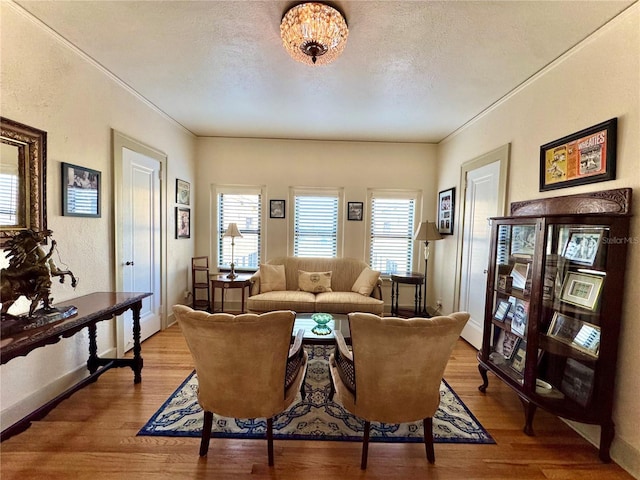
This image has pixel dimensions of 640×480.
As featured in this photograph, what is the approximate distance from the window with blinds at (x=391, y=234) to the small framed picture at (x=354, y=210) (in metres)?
0.21

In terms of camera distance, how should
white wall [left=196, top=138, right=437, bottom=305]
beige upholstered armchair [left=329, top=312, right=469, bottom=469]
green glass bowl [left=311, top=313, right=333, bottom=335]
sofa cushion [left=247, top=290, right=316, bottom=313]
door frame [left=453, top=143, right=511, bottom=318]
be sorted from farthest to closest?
white wall [left=196, top=138, right=437, bottom=305], sofa cushion [left=247, top=290, right=316, bottom=313], door frame [left=453, top=143, right=511, bottom=318], green glass bowl [left=311, top=313, right=333, bottom=335], beige upholstered armchair [left=329, top=312, right=469, bottom=469]

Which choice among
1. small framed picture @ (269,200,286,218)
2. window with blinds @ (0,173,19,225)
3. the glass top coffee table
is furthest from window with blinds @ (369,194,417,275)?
window with blinds @ (0,173,19,225)

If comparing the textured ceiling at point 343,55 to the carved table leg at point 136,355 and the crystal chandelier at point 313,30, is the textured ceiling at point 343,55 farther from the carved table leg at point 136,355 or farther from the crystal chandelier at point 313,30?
the carved table leg at point 136,355

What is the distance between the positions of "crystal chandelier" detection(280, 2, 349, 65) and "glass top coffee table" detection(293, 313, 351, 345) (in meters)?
2.17

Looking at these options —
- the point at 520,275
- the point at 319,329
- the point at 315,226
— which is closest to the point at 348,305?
the point at 319,329

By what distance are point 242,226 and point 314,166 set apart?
1.55 m

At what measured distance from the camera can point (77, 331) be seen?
1.91 meters

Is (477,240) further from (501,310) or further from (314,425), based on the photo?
(314,425)

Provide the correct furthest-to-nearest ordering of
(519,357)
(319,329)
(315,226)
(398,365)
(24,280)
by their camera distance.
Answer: (315,226) < (319,329) < (519,357) < (24,280) < (398,365)

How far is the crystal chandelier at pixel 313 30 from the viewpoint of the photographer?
1761 mm

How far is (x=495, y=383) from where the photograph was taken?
263 cm

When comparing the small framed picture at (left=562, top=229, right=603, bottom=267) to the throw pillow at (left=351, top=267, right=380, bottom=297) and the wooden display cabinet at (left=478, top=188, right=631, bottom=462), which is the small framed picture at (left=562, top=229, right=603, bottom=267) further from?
the throw pillow at (left=351, top=267, right=380, bottom=297)

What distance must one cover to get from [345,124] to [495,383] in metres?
3.39

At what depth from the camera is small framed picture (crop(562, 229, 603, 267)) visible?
5.87 feet
